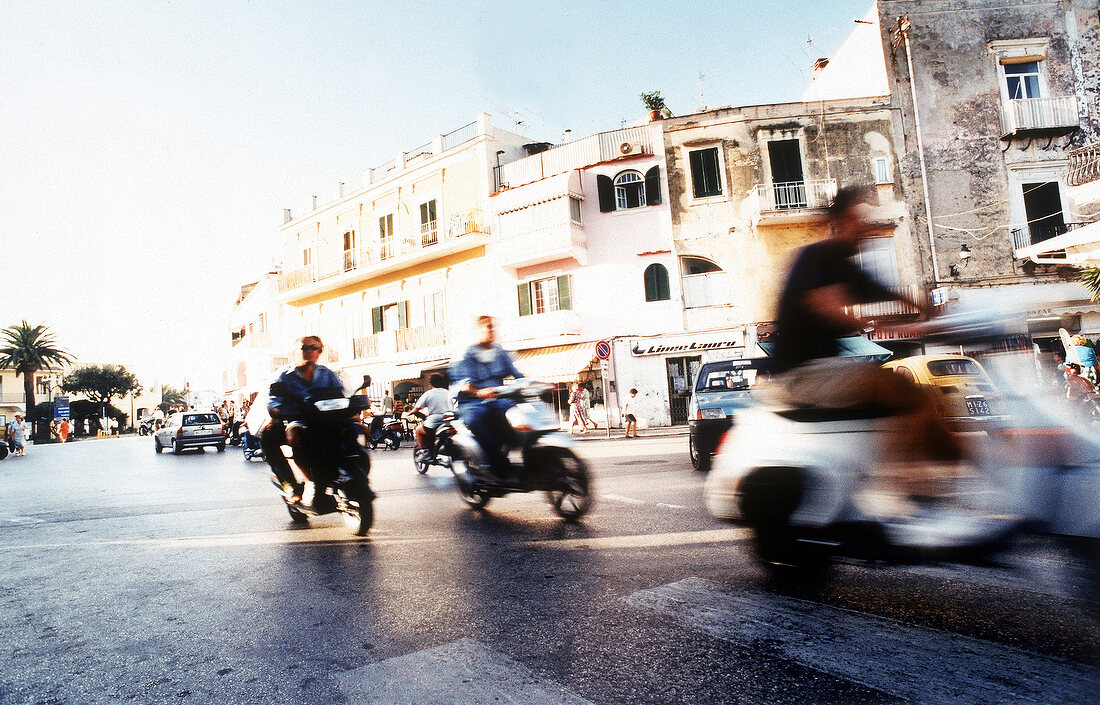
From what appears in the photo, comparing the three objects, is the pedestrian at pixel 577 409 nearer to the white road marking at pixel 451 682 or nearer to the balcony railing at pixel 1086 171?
the balcony railing at pixel 1086 171

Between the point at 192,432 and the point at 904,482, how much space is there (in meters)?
26.1

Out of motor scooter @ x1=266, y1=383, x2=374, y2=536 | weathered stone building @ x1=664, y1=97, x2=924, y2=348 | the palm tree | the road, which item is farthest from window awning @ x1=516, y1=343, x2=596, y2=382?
the palm tree

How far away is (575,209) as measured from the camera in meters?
24.8

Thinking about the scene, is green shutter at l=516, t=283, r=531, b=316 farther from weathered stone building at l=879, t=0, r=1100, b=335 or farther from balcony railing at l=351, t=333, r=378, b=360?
weathered stone building at l=879, t=0, r=1100, b=335

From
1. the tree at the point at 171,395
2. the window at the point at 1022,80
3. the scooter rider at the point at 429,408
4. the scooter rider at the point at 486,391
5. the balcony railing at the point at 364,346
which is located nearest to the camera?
the scooter rider at the point at 486,391

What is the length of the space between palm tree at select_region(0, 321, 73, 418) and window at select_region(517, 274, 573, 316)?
189ft

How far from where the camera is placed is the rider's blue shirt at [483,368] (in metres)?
6.16

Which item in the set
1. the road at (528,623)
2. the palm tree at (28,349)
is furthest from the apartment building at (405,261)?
the palm tree at (28,349)

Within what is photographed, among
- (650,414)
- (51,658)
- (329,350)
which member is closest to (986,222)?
(650,414)

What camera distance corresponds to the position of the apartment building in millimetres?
27641

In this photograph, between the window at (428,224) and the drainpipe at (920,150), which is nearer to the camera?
the drainpipe at (920,150)

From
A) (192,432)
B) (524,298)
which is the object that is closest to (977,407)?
(524,298)

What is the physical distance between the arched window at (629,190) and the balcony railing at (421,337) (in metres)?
9.45

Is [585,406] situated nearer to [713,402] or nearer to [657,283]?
[657,283]
